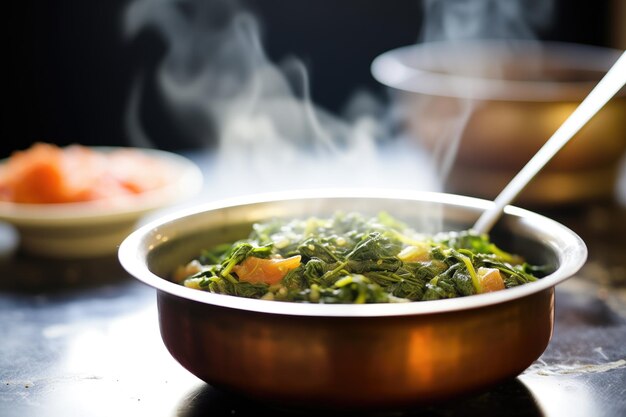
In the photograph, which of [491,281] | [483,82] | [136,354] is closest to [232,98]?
[483,82]

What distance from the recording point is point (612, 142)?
→ 3.20 metres

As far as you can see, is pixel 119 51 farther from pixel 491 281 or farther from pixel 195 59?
pixel 491 281

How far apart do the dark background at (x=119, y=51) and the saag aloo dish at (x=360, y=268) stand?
4.40m

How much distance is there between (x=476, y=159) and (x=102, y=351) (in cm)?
172

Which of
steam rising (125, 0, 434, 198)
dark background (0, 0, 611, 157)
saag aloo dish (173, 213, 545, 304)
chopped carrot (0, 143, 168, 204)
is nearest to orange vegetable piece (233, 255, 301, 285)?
saag aloo dish (173, 213, 545, 304)

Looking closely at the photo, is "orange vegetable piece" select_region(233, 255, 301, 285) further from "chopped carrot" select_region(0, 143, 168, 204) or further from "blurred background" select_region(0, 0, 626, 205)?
"blurred background" select_region(0, 0, 626, 205)

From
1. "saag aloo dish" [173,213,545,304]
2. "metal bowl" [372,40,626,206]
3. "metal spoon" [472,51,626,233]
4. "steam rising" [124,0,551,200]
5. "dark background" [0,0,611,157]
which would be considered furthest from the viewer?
"dark background" [0,0,611,157]

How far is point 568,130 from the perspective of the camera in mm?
2148

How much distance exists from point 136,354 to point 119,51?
4.45 meters

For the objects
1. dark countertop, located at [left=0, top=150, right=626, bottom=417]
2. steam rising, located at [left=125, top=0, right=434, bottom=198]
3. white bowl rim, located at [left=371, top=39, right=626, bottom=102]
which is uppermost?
white bowl rim, located at [left=371, top=39, right=626, bottom=102]

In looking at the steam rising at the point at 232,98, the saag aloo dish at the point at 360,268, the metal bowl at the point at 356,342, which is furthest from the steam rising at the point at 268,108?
the metal bowl at the point at 356,342

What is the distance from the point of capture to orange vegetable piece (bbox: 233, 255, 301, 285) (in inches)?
75.4

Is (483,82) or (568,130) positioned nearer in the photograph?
(568,130)

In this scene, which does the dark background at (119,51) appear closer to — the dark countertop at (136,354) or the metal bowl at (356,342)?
the dark countertop at (136,354)
